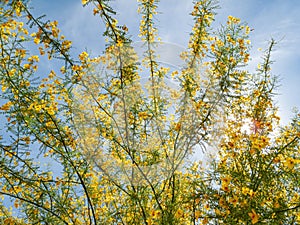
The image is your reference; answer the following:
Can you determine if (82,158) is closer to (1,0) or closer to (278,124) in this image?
(1,0)

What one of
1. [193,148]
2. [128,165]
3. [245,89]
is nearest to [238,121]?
[245,89]

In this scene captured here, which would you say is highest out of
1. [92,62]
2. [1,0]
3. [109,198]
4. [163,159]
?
[92,62]

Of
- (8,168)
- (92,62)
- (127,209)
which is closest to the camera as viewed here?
(8,168)

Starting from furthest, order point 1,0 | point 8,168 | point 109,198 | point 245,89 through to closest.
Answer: point 245,89, point 109,198, point 8,168, point 1,0

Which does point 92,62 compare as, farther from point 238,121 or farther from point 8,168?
point 238,121

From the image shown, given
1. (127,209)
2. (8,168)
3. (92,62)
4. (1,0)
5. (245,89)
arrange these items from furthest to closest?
(245,89)
(127,209)
(92,62)
(8,168)
(1,0)

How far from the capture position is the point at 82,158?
3.36 m

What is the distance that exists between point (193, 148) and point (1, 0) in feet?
6.99

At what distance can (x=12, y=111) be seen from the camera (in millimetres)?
3053

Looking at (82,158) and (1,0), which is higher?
(1,0)

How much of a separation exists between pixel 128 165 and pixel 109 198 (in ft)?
2.47

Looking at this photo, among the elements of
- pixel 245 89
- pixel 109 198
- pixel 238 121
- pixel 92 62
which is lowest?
pixel 109 198

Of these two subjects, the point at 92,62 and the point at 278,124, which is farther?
the point at 278,124

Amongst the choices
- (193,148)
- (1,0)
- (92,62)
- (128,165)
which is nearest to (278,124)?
(193,148)
